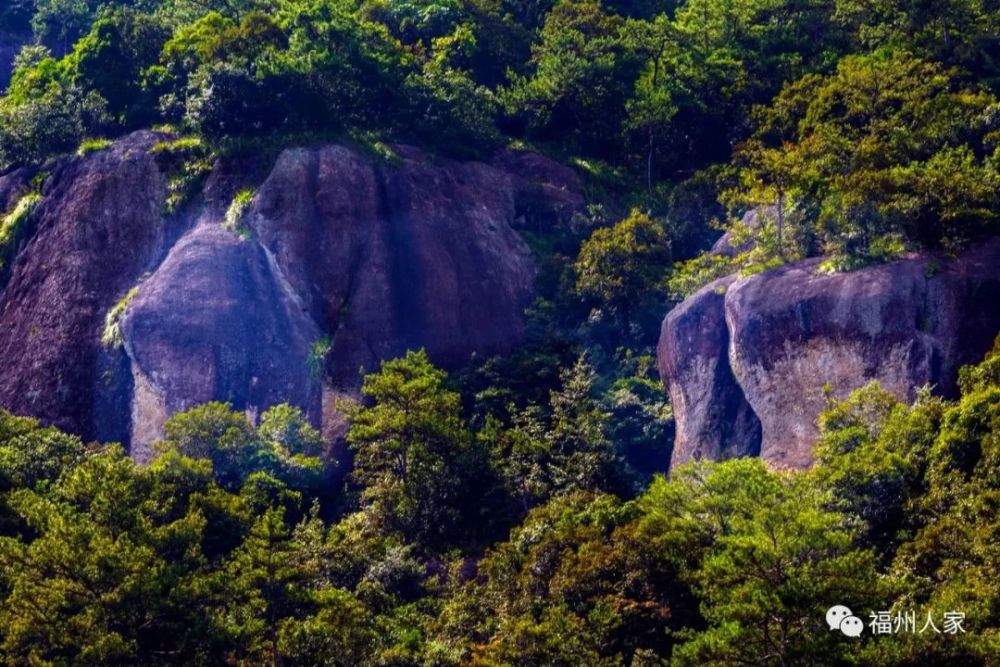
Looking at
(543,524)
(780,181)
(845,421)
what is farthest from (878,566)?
(780,181)

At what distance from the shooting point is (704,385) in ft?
125

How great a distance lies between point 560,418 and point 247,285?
38.7 feet

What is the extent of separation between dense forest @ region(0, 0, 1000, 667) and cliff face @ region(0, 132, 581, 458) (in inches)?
40.3

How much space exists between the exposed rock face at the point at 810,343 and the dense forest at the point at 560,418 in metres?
0.93

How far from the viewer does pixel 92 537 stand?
2942 centimetres

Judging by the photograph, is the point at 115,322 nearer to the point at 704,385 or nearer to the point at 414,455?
the point at 414,455

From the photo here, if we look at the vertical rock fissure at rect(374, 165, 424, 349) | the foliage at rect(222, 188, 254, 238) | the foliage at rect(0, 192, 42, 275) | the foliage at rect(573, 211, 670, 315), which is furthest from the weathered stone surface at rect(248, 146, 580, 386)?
the foliage at rect(0, 192, 42, 275)

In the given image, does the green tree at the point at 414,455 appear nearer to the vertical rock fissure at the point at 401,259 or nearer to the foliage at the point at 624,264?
the vertical rock fissure at the point at 401,259

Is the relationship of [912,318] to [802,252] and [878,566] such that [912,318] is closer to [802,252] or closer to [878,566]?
[802,252]

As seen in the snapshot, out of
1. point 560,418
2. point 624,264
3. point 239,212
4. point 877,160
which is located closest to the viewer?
point 560,418

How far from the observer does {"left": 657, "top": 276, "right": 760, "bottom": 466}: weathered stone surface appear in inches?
1457

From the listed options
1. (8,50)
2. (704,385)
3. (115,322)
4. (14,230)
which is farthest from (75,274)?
(8,50)

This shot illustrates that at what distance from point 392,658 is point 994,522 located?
12753 millimetres

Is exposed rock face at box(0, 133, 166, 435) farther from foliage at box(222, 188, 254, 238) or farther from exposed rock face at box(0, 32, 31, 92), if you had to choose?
exposed rock face at box(0, 32, 31, 92)
